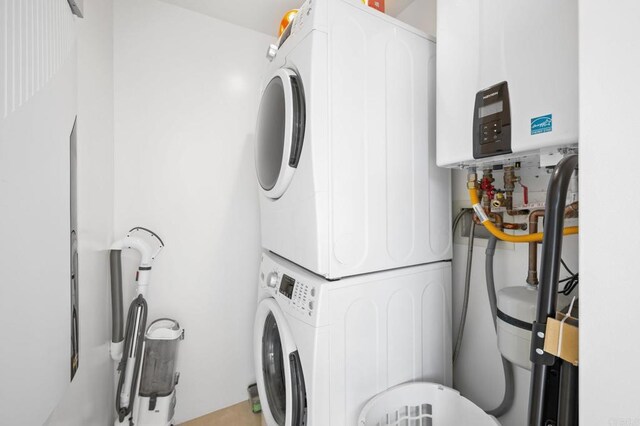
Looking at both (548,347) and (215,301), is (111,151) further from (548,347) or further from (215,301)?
(548,347)

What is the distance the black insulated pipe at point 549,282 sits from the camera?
583mm

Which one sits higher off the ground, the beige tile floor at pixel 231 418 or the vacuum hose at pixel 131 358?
the vacuum hose at pixel 131 358

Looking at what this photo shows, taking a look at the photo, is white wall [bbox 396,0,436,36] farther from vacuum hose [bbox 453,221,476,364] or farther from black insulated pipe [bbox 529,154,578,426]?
black insulated pipe [bbox 529,154,578,426]

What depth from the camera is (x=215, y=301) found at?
1930 mm

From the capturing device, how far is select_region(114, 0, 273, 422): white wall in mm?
1700

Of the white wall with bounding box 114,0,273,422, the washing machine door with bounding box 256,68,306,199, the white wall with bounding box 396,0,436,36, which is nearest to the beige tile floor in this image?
the white wall with bounding box 114,0,273,422

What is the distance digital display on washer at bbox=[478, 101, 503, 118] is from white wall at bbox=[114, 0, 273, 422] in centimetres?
159

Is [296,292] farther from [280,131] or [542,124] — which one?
[542,124]

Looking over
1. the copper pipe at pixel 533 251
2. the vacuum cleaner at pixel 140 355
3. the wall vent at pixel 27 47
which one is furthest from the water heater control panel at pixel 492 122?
the vacuum cleaner at pixel 140 355

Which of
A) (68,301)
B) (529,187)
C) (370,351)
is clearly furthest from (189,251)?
(529,187)

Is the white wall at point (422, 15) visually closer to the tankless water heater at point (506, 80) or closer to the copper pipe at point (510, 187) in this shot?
the tankless water heater at point (506, 80)

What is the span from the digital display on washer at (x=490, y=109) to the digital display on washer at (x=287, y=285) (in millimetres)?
976

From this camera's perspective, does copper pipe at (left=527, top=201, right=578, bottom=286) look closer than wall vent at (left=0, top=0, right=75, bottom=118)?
No
